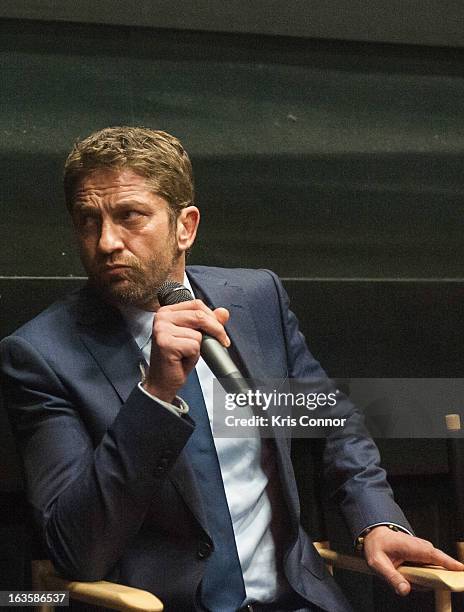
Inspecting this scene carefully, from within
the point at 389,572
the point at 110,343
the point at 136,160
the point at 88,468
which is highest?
the point at 136,160

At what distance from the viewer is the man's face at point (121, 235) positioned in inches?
61.6

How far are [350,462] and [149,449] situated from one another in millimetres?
478

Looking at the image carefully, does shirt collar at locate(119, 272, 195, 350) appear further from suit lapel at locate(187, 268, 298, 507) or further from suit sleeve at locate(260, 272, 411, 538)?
suit sleeve at locate(260, 272, 411, 538)

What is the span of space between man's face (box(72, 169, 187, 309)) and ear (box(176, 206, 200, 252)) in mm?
59

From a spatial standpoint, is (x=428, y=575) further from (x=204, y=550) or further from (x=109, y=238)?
(x=109, y=238)

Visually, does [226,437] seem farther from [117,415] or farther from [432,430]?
[432,430]

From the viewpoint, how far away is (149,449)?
1385 mm

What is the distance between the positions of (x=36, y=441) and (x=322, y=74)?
116cm

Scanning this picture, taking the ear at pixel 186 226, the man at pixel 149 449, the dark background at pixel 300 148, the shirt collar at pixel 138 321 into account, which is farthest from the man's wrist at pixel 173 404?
the dark background at pixel 300 148

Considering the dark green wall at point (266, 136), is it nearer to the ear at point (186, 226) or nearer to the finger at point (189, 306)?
the ear at point (186, 226)

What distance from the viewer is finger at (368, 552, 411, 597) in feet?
4.94

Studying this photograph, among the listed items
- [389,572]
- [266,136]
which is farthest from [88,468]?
[266,136]

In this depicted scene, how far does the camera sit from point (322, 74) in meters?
2.21

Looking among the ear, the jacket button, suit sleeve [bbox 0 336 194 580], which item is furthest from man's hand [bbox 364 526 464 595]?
the ear
